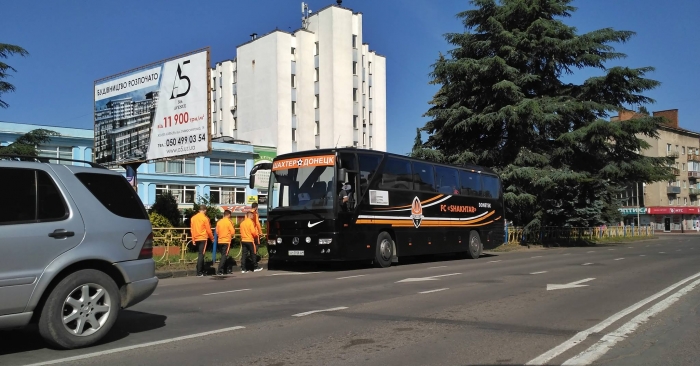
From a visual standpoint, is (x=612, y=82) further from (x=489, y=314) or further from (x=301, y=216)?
(x=489, y=314)

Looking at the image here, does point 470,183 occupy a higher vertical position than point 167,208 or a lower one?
higher

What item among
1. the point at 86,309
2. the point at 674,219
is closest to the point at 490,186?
the point at 86,309

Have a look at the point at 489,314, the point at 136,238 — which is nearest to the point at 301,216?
the point at 489,314

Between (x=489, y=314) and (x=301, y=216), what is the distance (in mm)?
8995

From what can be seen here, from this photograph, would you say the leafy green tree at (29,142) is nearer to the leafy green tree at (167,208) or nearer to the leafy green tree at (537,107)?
the leafy green tree at (167,208)

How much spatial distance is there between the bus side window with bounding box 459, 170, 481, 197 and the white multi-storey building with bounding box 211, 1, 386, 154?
3411 cm

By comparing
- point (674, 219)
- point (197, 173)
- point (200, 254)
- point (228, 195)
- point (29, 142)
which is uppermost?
point (197, 173)

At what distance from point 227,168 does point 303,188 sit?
121ft

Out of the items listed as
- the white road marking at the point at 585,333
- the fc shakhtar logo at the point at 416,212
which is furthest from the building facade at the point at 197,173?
the white road marking at the point at 585,333

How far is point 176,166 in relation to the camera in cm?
4953

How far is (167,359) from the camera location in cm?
598

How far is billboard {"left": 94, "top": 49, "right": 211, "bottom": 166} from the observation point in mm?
21031

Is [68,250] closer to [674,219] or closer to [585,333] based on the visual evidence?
[585,333]

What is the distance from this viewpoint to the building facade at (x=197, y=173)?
44000 millimetres
